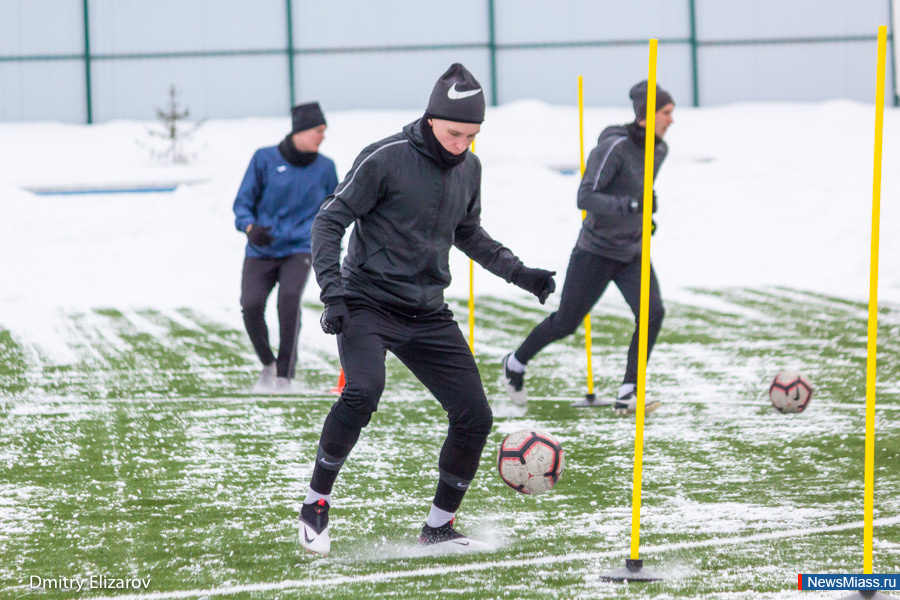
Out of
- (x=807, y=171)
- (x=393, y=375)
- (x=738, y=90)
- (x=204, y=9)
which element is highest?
(x=204, y=9)

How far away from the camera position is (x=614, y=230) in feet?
24.3

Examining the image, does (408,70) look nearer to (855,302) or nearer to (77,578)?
(855,302)

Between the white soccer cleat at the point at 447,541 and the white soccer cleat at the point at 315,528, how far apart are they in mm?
409

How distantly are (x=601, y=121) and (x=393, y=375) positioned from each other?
18.3m

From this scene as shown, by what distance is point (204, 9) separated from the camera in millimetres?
26875

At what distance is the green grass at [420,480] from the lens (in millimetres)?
4445

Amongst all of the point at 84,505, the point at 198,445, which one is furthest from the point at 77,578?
the point at 198,445

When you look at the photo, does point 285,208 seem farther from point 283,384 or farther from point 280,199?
point 283,384

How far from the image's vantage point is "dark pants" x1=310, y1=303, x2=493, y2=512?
461 centimetres

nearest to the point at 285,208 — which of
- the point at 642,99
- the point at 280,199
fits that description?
the point at 280,199

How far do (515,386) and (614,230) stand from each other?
4.28 feet

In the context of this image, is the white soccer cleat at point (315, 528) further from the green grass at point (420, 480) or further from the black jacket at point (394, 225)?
the black jacket at point (394, 225)

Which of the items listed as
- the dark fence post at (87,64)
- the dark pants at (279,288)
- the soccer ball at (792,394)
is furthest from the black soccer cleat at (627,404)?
the dark fence post at (87,64)

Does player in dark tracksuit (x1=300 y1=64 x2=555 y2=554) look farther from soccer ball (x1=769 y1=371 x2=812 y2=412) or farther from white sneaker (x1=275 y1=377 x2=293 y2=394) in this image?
white sneaker (x1=275 y1=377 x2=293 y2=394)
